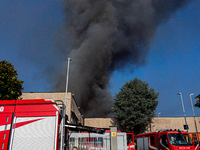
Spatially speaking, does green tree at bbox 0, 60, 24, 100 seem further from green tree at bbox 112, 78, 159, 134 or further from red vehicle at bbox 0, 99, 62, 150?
green tree at bbox 112, 78, 159, 134

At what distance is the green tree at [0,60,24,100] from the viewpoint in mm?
14633

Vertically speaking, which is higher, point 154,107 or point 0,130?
point 154,107

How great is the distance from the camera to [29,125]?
5746 mm

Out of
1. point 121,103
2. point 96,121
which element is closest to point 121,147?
point 121,103

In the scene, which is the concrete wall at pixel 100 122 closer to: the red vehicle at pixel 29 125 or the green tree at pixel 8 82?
the green tree at pixel 8 82

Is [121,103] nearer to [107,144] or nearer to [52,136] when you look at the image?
[107,144]

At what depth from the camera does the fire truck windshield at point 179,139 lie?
11.5 meters

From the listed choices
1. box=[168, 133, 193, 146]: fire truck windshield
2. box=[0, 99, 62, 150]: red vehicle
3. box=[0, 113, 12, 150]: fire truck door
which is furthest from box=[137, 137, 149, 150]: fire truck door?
box=[0, 113, 12, 150]: fire truck door

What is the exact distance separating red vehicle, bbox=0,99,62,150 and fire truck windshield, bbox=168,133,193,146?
9.46 m

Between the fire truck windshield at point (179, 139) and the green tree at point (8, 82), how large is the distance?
550 inches

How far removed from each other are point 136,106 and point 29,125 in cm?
3354

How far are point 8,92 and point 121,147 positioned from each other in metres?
11.3

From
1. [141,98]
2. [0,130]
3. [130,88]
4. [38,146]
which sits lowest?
[38,146]

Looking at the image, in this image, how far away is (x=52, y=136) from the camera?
557cm
